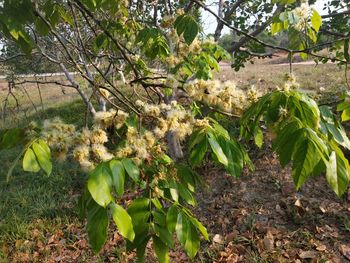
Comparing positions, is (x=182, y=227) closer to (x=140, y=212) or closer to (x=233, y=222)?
(x=140, y=212)

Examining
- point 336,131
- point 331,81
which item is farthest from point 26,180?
point 331,81

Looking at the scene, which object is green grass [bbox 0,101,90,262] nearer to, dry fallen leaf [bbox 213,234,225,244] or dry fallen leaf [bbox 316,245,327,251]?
dry fallen leaf [bbox 213,234,225,244]

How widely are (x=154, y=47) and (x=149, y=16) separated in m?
2.99

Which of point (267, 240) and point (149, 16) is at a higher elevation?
point (149, 16)

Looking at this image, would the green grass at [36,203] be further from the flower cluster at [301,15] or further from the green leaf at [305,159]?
the green leaf at [305,159]

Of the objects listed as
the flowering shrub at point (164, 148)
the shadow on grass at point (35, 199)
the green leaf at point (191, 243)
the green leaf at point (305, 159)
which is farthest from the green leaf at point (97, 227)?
the shadow on grass at point (35, 199)

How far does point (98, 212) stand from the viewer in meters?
1.26

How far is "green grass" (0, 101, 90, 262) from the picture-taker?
15.3ft

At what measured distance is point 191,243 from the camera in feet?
4.57

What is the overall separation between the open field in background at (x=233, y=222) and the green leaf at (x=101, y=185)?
2092 mm

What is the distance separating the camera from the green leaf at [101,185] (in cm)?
113

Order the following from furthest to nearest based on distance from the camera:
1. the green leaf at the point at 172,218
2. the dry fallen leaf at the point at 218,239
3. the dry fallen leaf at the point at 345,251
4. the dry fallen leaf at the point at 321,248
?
the dry fallen leaf at the point at 218,239 → the dry fallen leaf at the point at 321,248 → the dry fallen leaf at the point at 345,251 → the green leaf at the point at 172,218

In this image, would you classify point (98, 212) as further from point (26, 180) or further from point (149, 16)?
point (26, 180)

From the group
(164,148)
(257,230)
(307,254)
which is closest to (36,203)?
(257,230)
